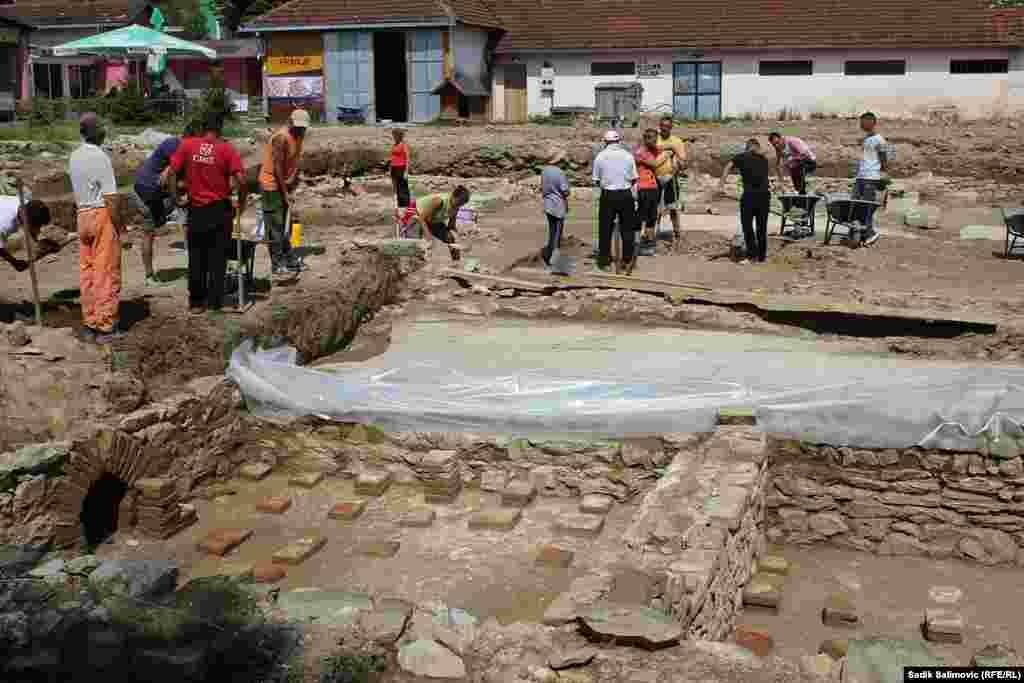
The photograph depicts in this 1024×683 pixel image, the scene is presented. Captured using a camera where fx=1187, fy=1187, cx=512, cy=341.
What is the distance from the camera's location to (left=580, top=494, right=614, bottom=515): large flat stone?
294 inches

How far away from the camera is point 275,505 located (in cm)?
751

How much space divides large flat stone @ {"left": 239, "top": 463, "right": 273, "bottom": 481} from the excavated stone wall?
11.1 ft

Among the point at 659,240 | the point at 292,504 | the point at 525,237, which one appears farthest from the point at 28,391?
the point at 659,240

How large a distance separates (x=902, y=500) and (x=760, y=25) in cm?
2347

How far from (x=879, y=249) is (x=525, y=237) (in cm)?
423

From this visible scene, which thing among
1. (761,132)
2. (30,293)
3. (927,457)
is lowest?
(927,457)

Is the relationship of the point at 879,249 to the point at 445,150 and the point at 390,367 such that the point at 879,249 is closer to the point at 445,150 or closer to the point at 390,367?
the point at 390,367

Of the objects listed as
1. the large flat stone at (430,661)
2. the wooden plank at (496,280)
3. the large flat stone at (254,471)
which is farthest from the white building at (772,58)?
the large flat stone at (430,661)

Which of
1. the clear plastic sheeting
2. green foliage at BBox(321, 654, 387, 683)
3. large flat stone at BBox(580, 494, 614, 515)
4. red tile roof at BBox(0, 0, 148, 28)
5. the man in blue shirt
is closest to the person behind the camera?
green foliage at BBox(321, 654, 387, 683)

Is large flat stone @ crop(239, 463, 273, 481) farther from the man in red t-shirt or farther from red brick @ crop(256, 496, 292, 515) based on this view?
the man in red t-shirt

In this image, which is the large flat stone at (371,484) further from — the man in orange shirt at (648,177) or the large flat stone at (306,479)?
the man in orange shirt at (648,177)

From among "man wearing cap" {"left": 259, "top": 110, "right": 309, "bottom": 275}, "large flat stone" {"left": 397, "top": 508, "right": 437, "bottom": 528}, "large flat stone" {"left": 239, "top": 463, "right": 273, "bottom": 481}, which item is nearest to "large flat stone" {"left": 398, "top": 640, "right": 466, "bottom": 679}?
"large flat stone" {"left": 397, "top": 508, "right": 437, "bottom": 528}

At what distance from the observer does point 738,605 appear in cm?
643

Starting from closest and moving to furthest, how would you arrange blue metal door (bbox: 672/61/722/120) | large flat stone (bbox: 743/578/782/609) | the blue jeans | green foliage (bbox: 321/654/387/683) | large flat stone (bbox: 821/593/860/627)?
1. green foliage (bbox: 321/654/387/683)
2. large flat stone (bbox: 821/593/860/627)
3. large flat stone (bbox: 743/578/782/609)
4. the blue jeans
5. blue metal door (bbox: 672/61/722/120)
